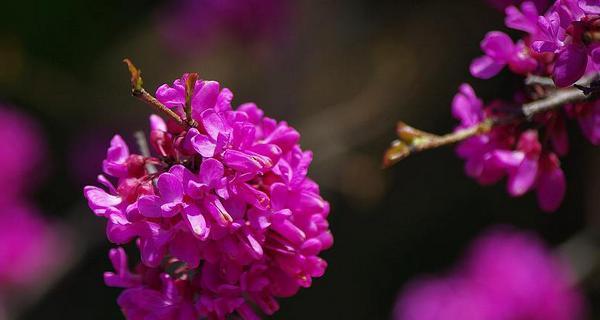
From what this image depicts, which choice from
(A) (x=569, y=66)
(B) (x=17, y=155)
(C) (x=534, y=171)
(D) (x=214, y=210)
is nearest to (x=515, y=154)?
(C) (x=534, y=171)

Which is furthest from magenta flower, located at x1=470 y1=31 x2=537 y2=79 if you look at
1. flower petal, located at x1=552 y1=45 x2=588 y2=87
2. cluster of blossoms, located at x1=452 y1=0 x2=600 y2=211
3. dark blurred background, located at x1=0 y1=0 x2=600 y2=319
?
dark blurred background, located at x1=0 y1=0 x2=600 y2=319

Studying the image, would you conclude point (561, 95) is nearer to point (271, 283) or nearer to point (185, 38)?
Result: point (271, 283)

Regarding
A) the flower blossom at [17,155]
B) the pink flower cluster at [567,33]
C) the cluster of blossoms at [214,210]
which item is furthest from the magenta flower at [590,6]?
the flower blossom at [17,155]

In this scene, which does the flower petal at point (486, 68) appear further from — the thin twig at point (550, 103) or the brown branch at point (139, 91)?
the brown branch at point (139, 91)

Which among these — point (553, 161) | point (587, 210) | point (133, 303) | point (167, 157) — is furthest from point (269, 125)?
point (587, 210)

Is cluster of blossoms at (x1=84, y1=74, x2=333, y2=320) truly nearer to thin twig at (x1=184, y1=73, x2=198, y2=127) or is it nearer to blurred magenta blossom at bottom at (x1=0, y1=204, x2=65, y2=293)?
thin twig at (x1=184, y1=73, x2=198, y2=127)

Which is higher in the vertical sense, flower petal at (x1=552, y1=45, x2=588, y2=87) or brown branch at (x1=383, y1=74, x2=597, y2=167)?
flower petal at (x1=552, y1=45, x2=588, y2=87)
